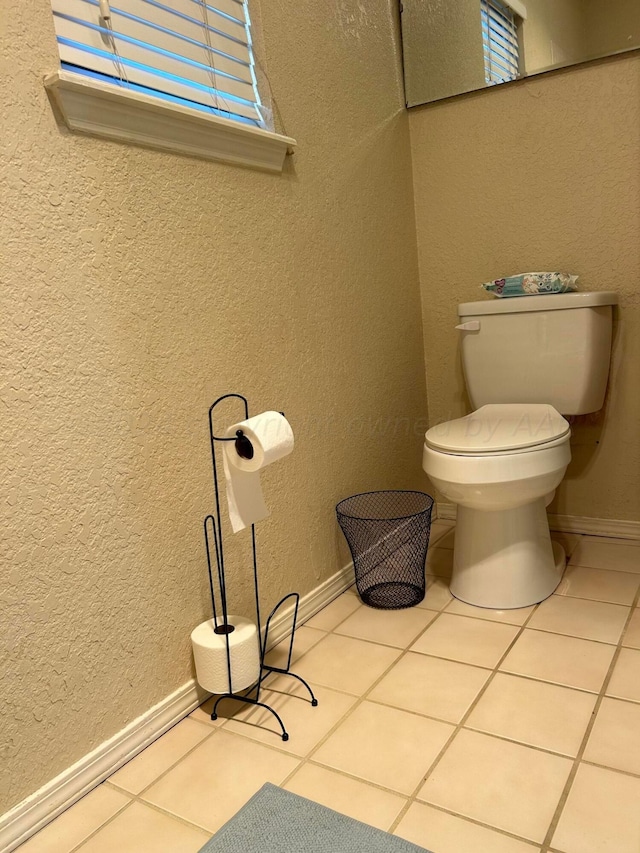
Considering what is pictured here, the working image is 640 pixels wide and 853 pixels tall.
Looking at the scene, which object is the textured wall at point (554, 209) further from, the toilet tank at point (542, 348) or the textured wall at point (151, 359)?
the textured wall at point (151, 359)

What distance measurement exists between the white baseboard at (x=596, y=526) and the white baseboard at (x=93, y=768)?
1281 millimetres

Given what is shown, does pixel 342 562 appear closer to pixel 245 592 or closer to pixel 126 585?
pixel 245 592

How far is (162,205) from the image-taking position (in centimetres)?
123

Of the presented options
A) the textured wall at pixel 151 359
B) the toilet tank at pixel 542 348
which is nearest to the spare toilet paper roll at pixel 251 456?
the textured wall at pixel 151 359

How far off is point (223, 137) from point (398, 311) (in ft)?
2.92

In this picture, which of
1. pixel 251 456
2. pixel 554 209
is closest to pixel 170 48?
pixel 251 456

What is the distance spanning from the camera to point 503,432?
1.59m

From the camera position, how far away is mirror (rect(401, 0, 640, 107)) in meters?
1.72

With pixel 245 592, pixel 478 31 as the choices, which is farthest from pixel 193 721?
pixel 478 31

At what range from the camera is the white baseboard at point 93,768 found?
1021 millimetres

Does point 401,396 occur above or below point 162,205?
below

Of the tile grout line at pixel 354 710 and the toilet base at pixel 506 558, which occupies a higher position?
the toilet base at pixel 506 558

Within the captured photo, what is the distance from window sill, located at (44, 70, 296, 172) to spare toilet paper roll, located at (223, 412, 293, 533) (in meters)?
0.56

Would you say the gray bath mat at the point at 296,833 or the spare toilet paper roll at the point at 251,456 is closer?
the gray bath mat at the point at 296,833
